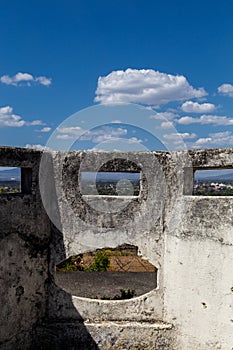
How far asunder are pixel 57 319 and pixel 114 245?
5.08ft

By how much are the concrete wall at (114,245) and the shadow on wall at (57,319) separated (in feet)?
0.05

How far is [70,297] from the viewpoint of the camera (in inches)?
241

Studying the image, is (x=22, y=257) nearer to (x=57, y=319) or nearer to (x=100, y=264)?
(x=57, y=319)

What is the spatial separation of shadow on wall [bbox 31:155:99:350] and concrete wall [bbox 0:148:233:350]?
0.05ft

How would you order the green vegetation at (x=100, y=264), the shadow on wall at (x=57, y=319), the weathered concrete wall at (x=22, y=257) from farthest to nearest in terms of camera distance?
1. the green vegetation at (x=100, y=264)
2. the shadow on wall at (x=57, y=319)
3. the weathered concrete wall at (x=22, y=257)

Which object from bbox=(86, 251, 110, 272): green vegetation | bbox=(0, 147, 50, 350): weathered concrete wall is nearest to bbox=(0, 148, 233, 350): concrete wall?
bbox=(0, 147, 50, 350): weathered concrete wall

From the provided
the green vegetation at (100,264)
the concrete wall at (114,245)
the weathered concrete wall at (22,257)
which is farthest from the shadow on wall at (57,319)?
the green vegetation at (100,264)

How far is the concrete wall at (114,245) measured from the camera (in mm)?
5422

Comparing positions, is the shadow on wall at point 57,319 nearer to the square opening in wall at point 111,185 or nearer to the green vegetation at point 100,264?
the square opening in wall at point 111,185

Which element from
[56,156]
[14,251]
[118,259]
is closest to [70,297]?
[14,251]

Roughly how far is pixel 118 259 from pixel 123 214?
7791 mm

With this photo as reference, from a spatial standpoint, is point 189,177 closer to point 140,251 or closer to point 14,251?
point 140,251

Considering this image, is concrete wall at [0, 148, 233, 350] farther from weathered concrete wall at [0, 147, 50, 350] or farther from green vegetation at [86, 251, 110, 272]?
green vegetation at [86, 251, 110, 272]

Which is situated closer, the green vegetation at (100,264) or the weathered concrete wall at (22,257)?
the weathered concrete wall at (22,257)
